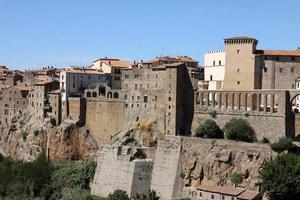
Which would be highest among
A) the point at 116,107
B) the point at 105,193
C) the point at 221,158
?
the point at 116,107

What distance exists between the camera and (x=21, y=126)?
64.2 metres

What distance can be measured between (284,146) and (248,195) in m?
3.87

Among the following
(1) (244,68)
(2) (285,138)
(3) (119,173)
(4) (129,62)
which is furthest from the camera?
(4) (129,62)

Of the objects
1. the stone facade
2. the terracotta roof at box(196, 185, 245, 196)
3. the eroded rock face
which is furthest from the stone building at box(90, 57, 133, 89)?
the terracotta roof at box(196, 185, 245, 196)

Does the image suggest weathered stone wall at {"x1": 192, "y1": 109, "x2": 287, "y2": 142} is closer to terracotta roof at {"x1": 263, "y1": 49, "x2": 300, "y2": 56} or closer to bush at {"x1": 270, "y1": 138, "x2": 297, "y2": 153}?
bush at {"x1": 270, "y1": 138, "x2": 297, "y2": 153}

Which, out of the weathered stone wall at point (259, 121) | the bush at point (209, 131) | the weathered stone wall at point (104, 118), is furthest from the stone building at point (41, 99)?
the bush at point (209, 131)

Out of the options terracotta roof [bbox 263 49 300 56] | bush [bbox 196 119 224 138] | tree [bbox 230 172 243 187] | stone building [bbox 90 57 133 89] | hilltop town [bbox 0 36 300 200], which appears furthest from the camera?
stone building [bbox 90 57 133 89]

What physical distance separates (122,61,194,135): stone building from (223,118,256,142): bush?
4.58m

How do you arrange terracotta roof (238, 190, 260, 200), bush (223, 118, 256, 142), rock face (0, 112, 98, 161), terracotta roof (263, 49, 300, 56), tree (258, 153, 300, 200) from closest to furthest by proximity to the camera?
tree (258, 153, 300, 200) < terracotta roof (238, 190, 260, 200) < bush (223, 118, 256, 142) < terracotta roof (263, 49, 300, 56) < rock face (0, 112, 98, 161)

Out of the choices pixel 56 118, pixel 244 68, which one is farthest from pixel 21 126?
pixel 244 68

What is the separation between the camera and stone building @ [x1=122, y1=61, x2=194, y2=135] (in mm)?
48906

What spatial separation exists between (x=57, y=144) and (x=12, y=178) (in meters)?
5.08

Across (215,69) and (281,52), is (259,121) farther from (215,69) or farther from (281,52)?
(215,69)

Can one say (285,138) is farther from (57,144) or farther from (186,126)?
(57,144)
